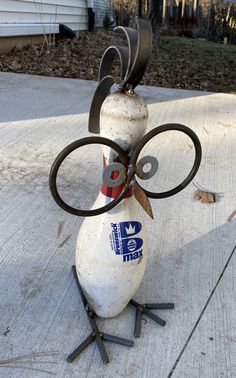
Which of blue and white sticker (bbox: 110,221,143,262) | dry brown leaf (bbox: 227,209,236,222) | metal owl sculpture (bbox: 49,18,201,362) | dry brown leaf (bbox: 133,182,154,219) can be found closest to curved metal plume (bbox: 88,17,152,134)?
metal owl sculpture (bbox: 49,18,201,362)

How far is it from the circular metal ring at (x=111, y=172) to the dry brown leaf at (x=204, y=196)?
1334 mm

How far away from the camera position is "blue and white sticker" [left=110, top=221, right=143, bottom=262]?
62.1 inches

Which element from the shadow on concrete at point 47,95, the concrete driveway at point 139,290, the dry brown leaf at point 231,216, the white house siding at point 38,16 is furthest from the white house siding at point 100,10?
the dry brown leaf at point 231,216

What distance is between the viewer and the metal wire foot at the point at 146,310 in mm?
1691

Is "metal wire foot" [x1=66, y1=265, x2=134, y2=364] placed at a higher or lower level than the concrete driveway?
higher

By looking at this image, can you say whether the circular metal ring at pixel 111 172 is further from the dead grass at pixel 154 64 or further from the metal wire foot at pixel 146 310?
the dead grass at pixel 154 64

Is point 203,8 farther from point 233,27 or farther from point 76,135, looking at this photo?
point 76,135

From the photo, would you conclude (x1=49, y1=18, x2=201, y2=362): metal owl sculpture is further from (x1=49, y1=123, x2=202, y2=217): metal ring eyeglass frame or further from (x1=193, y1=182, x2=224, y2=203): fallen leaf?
(x1=193, y1=182, x2=224, y2=203): fallen leaf

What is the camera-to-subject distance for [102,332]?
5.49 ft

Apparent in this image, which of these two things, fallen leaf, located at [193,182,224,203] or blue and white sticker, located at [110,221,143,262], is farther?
fallen leaf, located at [193,182,224,203]

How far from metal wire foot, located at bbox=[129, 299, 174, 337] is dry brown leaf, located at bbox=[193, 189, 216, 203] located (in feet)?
3.46

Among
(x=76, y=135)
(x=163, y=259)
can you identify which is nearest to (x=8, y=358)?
(x=163, y=259)

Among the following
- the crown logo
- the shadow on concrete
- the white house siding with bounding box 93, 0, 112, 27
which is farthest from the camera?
the white house siding with bounding box 93, 0, 112, 27

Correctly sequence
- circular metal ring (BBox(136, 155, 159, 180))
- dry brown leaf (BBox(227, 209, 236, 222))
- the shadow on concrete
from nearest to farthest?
circular metal ring (BBox(136, 155, 159, 180))
dry brown leaf (BBox(227, 209, 236, 222))
the shadow on concrete
